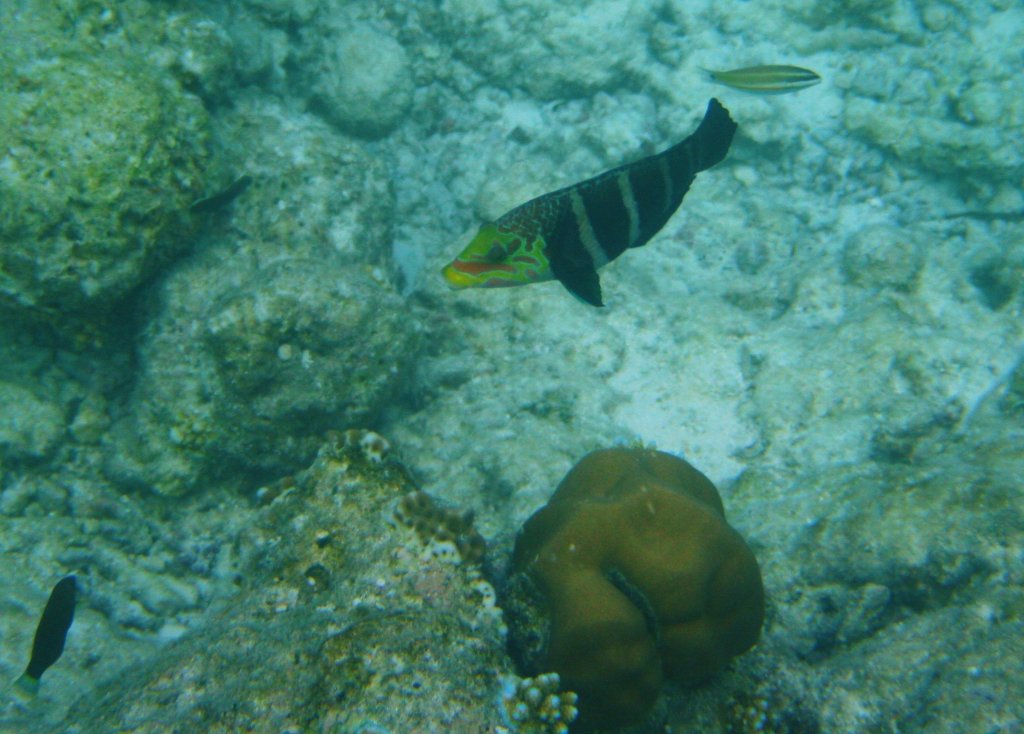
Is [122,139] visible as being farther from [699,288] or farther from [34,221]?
[699,288]

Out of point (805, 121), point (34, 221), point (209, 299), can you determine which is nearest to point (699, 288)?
point (805, 121)

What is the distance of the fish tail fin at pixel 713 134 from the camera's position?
2.36 meters

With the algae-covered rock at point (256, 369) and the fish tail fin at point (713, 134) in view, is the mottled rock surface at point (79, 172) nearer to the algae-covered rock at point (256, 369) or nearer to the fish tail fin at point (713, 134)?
the algae-covered rock at point (256, 369)

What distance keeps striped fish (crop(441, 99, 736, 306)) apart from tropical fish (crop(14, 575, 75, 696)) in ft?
8.66

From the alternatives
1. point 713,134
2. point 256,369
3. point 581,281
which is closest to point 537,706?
point 581,281

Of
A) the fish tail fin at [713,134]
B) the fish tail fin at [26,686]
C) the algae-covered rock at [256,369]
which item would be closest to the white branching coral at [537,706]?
the fish tail fin at [713,134]

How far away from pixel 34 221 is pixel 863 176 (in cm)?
926

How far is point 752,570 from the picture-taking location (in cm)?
286

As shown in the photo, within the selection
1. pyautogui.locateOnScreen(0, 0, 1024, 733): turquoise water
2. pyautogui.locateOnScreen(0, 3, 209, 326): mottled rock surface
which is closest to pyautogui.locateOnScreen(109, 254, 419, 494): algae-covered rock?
pyautogui.locateOnScreen(0, 0, 1024, 733): turquoise water

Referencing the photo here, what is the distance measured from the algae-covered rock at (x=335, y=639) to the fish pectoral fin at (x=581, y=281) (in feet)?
4.90

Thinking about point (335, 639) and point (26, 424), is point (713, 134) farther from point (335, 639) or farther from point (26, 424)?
point (26, 424)

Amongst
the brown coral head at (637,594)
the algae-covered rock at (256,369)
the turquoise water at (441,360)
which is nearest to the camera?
the brown coral head at (637,594)

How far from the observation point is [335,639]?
92.7 inches

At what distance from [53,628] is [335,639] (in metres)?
1.71
